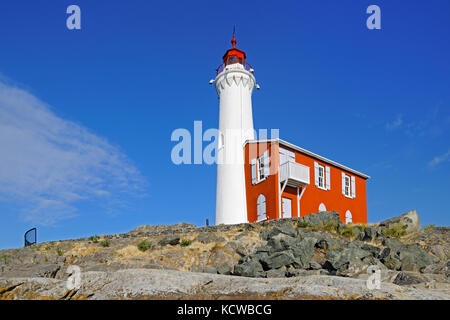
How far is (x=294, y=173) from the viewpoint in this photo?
27.0m

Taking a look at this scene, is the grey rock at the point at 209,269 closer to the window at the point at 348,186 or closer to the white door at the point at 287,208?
the white door at the point at 287,208

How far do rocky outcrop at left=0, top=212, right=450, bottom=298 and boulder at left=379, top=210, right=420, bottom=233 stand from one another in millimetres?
59

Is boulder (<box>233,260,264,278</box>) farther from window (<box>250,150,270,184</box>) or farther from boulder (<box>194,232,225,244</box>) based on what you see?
window (<box>250,150,270,184</box>)

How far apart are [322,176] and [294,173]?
428 cm

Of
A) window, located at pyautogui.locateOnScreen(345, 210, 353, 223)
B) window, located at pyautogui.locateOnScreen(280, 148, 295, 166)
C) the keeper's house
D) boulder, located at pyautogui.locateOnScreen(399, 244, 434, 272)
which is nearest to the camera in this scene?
boulder, located at pyautogui.locateOnScreen(399, 244, 434, 272)

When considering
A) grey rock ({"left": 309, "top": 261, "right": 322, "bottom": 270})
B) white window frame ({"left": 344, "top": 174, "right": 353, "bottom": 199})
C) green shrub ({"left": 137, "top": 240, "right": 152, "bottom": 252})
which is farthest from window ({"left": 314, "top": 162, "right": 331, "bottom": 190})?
grey rock ({"left": 309, "top": 261, "right": 322, "bottom": 270})

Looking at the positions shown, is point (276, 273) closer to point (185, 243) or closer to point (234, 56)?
point (185, 243)

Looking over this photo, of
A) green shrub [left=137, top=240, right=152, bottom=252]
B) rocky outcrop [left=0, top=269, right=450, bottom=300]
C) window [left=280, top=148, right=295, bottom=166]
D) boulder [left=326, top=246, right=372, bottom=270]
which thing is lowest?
boulder [left=326, top=246, right=372, bottom=270]

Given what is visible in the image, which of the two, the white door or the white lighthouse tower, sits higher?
the white lighthouse tower

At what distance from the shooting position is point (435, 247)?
18.1 meters

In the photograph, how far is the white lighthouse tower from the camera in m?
30.3

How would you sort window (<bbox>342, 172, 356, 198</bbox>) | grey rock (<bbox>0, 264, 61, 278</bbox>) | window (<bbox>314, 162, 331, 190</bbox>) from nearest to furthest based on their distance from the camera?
grey rock (<bbox>0, 264, 61, 278</bbox>), window (<bbox>314, 162, 331, 190</bbox>), window (<bbox>342, 172, 356, 198</bbox>)
